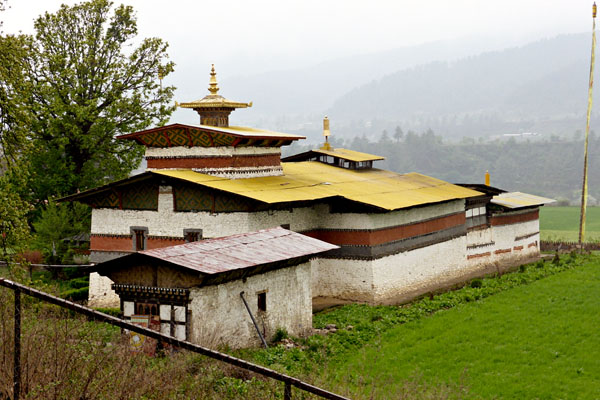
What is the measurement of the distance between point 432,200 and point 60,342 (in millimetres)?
25955

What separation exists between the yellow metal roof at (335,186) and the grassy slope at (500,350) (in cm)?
613

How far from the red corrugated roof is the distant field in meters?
39.7

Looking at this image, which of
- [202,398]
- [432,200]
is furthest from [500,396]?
[432,200]

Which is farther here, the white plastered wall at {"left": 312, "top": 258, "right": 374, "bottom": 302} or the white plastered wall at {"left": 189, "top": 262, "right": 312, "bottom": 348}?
the white plastered wall at {"left": 312, "top": 258, "right": 374, "bottom": 302}

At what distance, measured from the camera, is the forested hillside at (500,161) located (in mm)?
174250

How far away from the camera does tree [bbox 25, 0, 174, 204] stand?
40531 millimetres

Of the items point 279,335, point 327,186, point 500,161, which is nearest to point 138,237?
point 327,186

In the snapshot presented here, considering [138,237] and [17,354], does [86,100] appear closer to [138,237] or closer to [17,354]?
[138,237]

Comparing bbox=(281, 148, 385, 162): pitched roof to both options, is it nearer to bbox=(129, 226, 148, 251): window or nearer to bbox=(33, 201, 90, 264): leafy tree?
bbox=(33, 201, 90, 264): leafy tree

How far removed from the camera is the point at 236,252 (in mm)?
21062

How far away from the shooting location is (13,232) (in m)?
21.3

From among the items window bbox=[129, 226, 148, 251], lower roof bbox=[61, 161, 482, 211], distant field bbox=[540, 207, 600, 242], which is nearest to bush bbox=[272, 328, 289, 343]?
lower roof bbox=[61, 161, 482, 211]

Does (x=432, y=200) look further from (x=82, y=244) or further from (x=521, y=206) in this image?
(x=82, y=244)

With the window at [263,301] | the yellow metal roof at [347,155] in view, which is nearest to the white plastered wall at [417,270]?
the yellow metal roof at [347,155]
